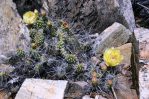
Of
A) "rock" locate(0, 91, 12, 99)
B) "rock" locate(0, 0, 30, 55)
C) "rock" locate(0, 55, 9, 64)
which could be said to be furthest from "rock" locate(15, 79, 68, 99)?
"rock" locate(0, 0, 30, 55)

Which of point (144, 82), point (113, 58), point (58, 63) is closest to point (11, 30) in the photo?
point (58, 63)

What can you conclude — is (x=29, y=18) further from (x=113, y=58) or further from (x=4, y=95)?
(x=113, y=58)

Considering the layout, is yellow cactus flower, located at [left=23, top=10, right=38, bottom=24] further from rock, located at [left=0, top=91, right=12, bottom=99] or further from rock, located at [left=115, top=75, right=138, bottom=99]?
rock, located at [left=115, top=75, right=138, bottom=99]

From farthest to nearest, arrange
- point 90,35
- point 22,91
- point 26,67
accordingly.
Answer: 1. point 90,35
2. point 26,67
3. point 22,91

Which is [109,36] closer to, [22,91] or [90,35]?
[90,35]

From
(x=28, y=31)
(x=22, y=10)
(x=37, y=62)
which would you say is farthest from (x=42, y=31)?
(x=22, y=10)
